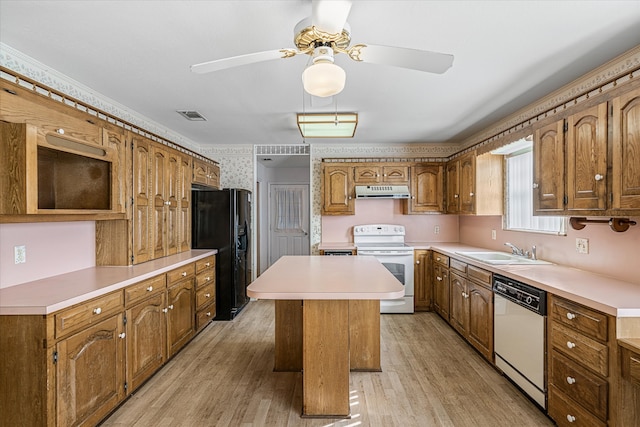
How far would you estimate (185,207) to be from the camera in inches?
150

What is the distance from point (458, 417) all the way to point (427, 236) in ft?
10.3

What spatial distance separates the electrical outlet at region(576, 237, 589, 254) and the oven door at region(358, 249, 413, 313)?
6.35 ft

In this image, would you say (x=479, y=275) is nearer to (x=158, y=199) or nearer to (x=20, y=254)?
(x=158, y=199)

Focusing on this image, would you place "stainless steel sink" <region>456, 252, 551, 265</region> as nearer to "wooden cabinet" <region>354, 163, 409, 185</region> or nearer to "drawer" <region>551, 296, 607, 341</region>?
"drawer" <region>551, 296, 607, 341</region>

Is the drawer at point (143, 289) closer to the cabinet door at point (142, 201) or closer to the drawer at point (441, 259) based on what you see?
the cabinet door at point (142, 201)

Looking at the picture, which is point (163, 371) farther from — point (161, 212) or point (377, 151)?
point (377, 151)

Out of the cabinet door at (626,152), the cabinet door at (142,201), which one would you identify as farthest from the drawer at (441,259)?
the cabinet door at (142,201)

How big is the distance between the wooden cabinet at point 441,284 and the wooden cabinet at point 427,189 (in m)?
0.77

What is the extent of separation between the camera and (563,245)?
2.77m

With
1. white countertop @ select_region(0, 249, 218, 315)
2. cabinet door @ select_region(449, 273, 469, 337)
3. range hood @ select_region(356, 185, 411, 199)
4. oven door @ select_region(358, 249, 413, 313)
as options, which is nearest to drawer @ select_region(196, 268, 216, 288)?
white countertop @ select_region(0, 249, 218, 315)

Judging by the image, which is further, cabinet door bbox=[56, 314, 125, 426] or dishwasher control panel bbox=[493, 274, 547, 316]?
dishwasher control panel bbox=[493, 274, 547, 316]

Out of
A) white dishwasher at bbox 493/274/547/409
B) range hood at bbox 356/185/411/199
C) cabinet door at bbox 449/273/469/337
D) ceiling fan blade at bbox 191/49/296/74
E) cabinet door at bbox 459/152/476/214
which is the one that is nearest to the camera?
ceiling fan blade at bbox 191/49/296/74

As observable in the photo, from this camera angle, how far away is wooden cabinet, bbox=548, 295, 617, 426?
5.47ft

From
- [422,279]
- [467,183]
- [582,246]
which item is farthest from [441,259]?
[582,246]
